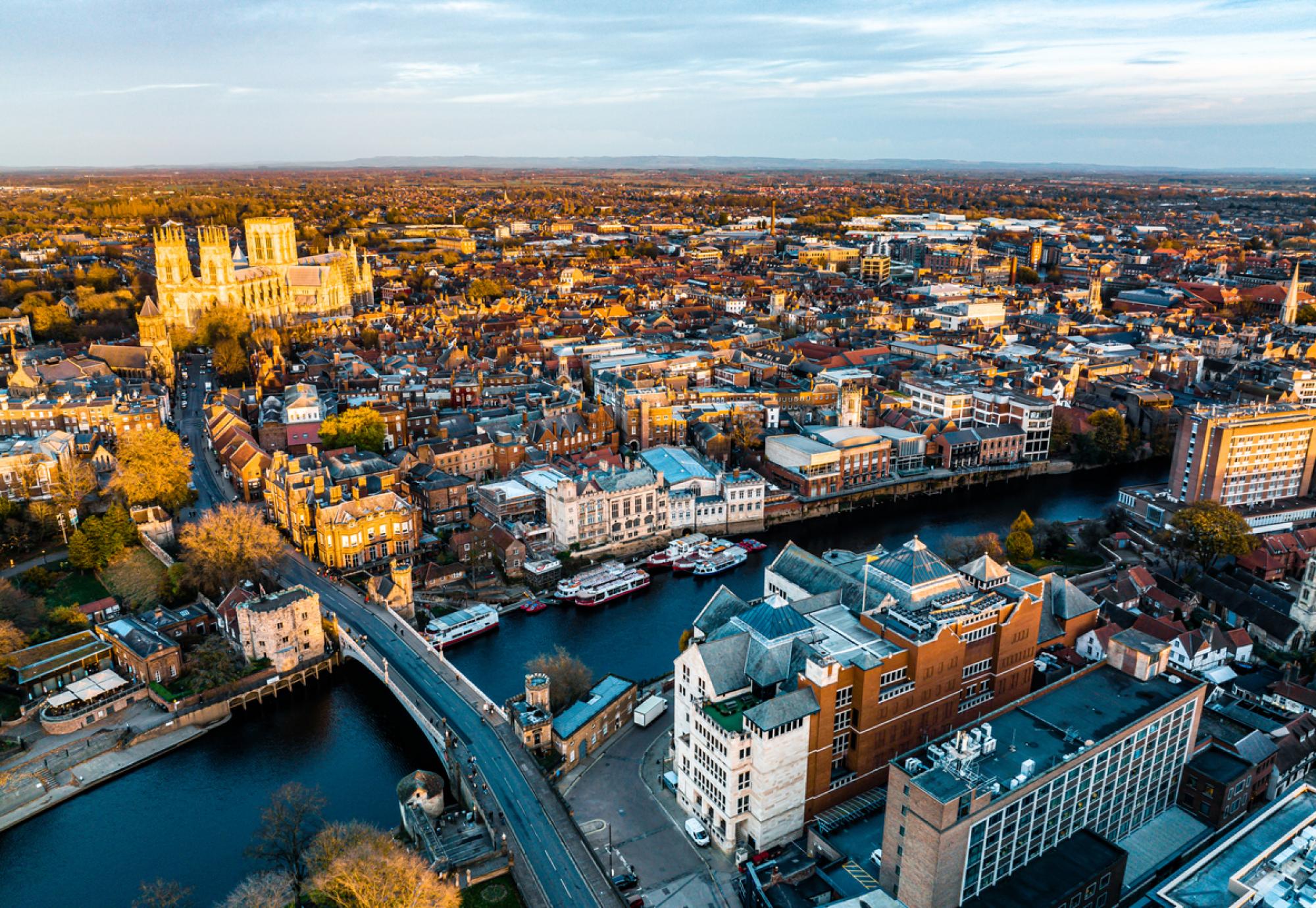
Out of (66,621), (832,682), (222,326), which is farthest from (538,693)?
(222,326)

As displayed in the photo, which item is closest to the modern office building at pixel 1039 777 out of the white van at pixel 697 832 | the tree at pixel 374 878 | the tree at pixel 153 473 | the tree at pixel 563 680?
the white van at pixel 697 832

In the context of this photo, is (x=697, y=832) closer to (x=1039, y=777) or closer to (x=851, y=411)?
(x=1039, y=777)

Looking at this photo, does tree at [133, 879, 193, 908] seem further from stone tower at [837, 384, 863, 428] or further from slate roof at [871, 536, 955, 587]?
stone tower at [837, 384, 863, 428]

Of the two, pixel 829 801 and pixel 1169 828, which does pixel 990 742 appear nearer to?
pixel 829 801

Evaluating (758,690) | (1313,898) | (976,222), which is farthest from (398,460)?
(976,222)

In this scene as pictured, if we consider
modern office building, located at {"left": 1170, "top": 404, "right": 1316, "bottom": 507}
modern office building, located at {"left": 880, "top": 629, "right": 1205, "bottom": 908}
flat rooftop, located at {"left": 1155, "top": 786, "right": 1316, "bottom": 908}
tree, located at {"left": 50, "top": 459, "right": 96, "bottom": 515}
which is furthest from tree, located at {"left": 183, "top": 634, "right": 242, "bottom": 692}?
modern office building, located at {"left": 1170, "top": 404, "right": 1316, "bottom": 507}
